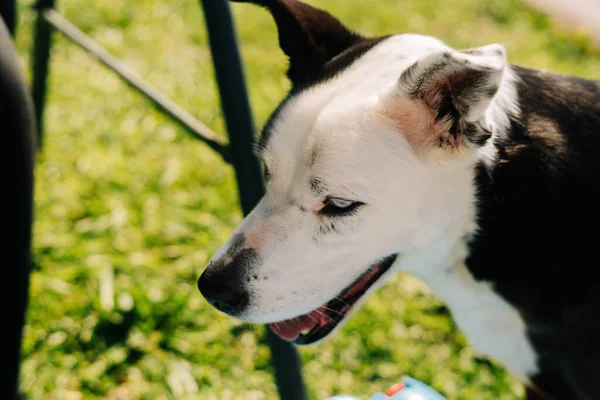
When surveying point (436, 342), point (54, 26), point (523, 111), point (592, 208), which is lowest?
point (436, 342)

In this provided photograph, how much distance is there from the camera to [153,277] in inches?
127

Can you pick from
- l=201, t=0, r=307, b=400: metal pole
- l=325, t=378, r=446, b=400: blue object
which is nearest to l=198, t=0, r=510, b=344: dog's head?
l=201, t=0, r=307, b=400: metal pole

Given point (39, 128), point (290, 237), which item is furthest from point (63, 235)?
point (290, 237)

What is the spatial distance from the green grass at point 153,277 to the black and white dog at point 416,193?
87 centimetres

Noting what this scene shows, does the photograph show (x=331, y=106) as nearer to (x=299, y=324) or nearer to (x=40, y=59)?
(x=299, y=324)

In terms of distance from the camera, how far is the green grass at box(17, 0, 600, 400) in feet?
9.37

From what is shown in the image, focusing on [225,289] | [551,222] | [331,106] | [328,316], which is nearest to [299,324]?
[328,316]

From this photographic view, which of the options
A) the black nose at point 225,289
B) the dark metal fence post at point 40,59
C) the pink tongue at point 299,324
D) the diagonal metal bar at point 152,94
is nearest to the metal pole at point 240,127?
the pink tongue at point 299,324

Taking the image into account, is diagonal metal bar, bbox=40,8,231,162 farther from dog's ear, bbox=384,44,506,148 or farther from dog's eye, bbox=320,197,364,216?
dog's ear, bbox=384,44,506,148

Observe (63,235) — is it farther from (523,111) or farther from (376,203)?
(523,111)

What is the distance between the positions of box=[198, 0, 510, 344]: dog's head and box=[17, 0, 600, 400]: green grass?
1094 millimetres

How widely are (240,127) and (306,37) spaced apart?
1.22ft

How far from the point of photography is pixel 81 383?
2.76 metres

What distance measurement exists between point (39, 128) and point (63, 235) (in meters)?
0.75
